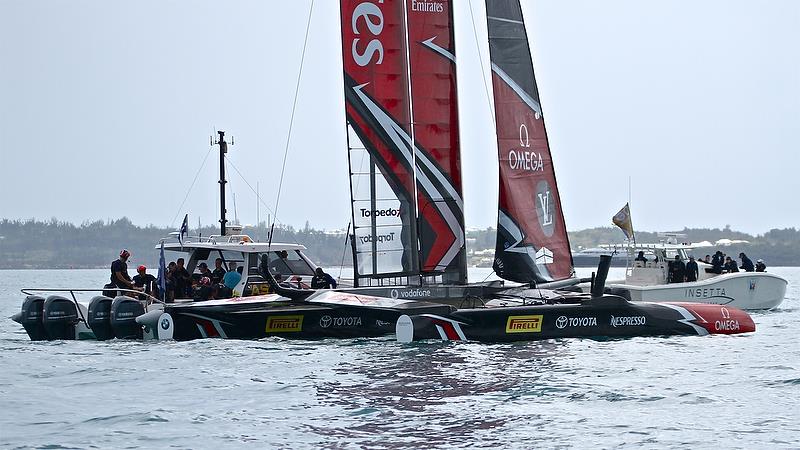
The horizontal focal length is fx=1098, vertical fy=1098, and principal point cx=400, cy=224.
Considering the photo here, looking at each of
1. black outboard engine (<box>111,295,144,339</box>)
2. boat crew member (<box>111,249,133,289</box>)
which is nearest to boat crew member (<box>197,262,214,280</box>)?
boat crew member (<box>111,249,133,289</box>)

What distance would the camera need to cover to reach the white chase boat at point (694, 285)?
29141 millimetres

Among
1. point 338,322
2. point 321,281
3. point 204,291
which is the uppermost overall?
point 321,281

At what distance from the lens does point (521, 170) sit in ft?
76.0

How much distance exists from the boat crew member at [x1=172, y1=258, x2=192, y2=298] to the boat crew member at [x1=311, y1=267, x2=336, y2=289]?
2631 mm

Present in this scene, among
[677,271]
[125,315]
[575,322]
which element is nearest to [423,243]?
[575,322]

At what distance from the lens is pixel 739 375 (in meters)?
16.3

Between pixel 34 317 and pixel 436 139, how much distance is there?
8.74 m

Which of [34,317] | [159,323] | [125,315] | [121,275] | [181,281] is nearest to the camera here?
[159,323]

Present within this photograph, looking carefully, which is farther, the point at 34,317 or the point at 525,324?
the point at 34,317

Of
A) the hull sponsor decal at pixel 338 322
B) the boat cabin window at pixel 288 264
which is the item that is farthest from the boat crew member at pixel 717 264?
the hull sponsor decal at pixel 338 322

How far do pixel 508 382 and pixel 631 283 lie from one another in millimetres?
18690

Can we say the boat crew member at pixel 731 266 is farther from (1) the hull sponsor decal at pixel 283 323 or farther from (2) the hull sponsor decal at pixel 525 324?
(1) the hull sponsor decal at pixel 283 323

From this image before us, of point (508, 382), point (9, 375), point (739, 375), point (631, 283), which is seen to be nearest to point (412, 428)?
point (508, 382)

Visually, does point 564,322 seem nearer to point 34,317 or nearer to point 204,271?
point 204,271
